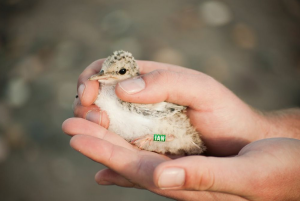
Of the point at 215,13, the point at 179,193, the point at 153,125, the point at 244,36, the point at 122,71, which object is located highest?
the point at 215,13

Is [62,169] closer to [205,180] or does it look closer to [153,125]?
[153,125]

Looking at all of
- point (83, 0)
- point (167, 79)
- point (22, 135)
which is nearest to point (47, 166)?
point (22, 135)

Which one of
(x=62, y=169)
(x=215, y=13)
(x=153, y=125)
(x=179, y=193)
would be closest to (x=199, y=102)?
(x=153, y=125)

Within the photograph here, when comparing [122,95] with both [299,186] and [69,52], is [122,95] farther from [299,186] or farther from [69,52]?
[69,52]

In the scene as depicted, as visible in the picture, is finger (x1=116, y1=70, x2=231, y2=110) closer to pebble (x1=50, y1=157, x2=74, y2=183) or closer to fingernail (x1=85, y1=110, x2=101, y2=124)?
fingernail (x1=85, y1=110, x2=101, y2=124)

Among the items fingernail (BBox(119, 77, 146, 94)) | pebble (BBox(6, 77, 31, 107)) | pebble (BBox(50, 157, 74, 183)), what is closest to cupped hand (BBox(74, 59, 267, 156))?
fingernail (BBox(119, 77, 146, 94))

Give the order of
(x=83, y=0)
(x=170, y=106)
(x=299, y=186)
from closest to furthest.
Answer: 1. (x=299, y=186)
2. (x=170, y=106)
3. (x=83, y=0)

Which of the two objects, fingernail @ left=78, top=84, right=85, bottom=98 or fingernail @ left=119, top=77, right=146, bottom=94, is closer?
fingernail @ left=119, top=77, right=146, bottom=94
